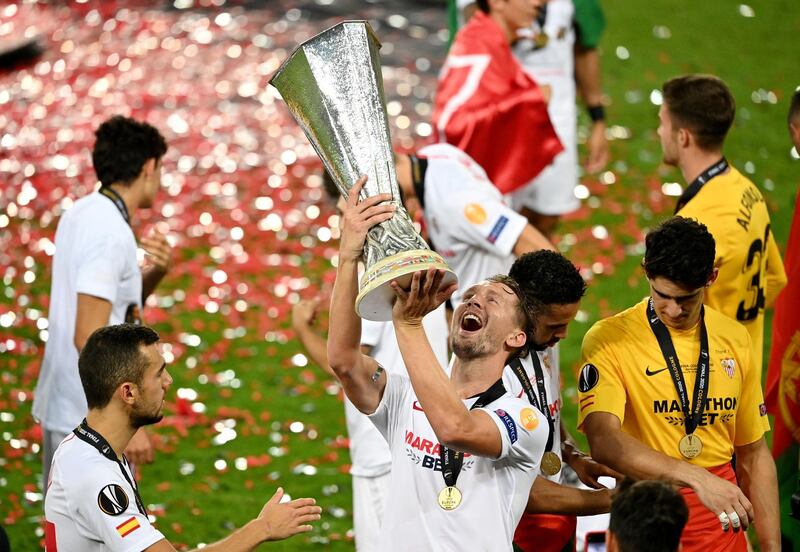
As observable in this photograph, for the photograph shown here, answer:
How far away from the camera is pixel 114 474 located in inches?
152

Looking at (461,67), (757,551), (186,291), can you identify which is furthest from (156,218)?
(757,551)

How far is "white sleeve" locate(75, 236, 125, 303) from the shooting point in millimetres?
4949

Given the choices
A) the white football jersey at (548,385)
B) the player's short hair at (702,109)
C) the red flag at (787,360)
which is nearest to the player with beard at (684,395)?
the white football jersey at (548,385)

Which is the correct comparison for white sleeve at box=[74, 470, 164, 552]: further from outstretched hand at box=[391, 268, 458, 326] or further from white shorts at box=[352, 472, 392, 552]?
white shorts at box=[352, 472, 392, 552]

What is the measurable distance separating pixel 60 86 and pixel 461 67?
7854 mm

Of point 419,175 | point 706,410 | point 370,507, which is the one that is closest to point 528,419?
point 706,410

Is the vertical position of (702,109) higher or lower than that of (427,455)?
higher

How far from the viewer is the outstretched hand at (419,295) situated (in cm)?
334

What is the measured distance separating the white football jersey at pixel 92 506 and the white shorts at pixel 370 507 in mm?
1254

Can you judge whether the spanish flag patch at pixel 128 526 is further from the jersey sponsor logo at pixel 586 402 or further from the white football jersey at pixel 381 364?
the jersey sponsor logo at pixel 586 402

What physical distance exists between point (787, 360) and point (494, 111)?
215 centimetres

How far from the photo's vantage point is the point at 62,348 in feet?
17.2

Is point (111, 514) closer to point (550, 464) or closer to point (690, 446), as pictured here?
point (550, 464)

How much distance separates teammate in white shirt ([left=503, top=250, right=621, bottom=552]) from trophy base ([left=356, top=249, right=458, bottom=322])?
2.30 feet
